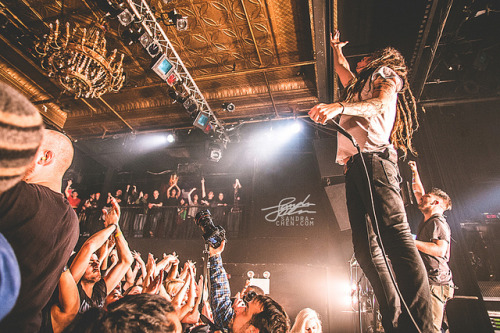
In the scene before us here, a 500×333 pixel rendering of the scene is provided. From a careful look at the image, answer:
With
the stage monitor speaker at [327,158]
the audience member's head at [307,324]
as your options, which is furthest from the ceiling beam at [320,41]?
the audience member's head at [307,324]

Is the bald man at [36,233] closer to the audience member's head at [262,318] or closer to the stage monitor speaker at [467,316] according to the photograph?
the audience member's head at [262,318]

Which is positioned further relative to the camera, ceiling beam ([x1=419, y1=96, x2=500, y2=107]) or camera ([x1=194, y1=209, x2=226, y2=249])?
ceiling beam ([x1=419, y1=96, x2=500, y2=107])

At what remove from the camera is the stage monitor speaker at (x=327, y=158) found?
594 centimetres

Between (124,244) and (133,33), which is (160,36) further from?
(124,244)

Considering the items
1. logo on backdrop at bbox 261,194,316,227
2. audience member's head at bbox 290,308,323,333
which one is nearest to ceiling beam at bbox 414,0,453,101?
logo on backdrop at bbox 261,194,316,227

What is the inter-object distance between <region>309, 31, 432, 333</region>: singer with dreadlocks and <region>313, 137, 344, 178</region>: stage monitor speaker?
4230mm

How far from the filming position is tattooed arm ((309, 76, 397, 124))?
4.51 ft

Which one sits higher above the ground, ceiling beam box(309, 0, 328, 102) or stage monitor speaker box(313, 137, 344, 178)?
ceiling beam box(309, 0, 328, 102)

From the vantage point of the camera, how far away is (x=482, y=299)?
11.2ft

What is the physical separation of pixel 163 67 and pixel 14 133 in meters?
4.82

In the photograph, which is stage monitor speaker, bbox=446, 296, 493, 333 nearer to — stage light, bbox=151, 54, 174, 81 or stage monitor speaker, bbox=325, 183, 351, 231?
stage monitor speaker, bbox=325, 183, 351, 231

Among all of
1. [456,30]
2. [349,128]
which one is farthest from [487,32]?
[349,128]

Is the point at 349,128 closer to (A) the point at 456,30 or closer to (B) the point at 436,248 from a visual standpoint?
(B) the point at 436,248

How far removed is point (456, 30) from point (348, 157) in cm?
410
